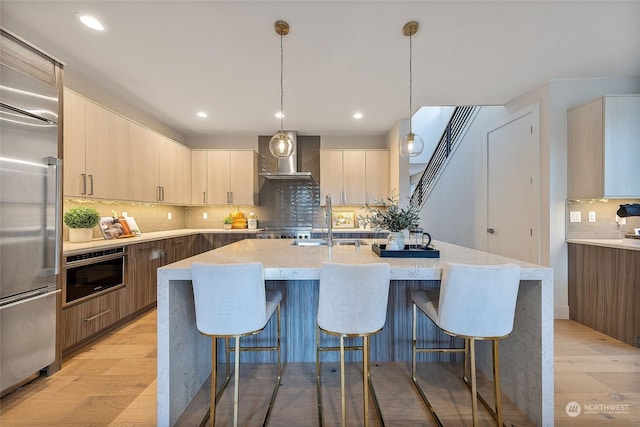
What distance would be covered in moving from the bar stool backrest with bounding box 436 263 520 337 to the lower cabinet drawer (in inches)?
112

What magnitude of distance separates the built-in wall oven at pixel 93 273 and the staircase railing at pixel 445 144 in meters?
3.64

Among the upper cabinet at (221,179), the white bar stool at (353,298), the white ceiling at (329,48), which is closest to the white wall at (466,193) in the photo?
the white ceiling at (329,48)

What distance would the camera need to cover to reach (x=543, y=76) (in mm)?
2855

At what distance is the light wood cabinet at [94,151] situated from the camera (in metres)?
2.48

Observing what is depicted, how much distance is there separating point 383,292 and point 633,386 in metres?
2.06

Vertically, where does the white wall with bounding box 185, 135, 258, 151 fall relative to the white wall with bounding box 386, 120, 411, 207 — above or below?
above

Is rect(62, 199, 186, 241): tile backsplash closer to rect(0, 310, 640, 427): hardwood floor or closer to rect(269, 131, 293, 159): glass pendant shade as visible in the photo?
rect(0, 310, 640, 427): hardwood floor

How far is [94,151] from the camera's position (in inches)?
108

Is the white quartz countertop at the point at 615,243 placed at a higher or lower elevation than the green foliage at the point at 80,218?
lower

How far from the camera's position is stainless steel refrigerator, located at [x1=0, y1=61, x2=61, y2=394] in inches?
64.1

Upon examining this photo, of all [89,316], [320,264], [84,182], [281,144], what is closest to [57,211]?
[84,182]

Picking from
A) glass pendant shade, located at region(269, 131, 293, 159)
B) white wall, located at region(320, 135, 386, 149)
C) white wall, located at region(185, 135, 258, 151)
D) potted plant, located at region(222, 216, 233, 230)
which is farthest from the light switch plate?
potted plant, located at region(222, 216, 233, 230)

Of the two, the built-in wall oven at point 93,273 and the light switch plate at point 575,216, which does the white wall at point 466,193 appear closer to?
the light switch plate at point 575,216

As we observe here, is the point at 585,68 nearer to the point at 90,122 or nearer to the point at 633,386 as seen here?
the point at 633,386
